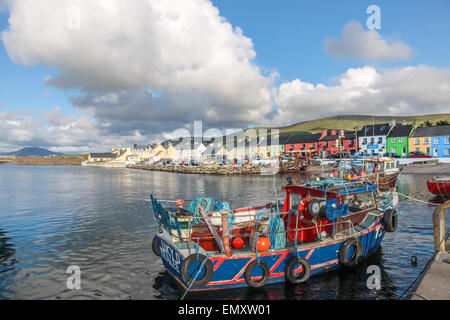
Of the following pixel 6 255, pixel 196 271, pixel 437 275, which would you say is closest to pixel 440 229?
pixel 437 275

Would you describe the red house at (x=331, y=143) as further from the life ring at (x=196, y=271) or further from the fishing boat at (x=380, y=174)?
the life ring at (x=196, y=271)

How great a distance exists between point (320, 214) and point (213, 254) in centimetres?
499

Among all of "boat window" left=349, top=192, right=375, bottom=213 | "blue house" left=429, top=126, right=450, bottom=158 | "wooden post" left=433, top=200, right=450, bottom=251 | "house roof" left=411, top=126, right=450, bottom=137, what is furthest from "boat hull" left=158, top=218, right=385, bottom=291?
"house roof" left=411, top=126, right=450, bottom=137

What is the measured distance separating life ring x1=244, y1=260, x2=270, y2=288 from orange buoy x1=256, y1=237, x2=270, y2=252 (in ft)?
1.57

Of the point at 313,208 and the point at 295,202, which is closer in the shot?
the point at 313,208

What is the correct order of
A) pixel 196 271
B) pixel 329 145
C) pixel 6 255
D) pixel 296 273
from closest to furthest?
pixel 196 271 < pixel 296 273 < pixel 6 255 < pixel 329 145

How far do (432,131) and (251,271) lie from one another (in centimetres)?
8736

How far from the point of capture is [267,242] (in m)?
10.7

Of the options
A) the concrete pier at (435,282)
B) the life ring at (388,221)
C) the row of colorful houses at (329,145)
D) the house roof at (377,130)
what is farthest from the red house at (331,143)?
the concrete pier at (435,282)

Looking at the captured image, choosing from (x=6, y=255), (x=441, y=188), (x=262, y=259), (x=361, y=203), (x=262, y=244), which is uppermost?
(x=361, y=203)

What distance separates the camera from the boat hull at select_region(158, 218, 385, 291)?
1030cm

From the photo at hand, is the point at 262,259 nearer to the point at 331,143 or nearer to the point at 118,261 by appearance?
the point at 118,261
